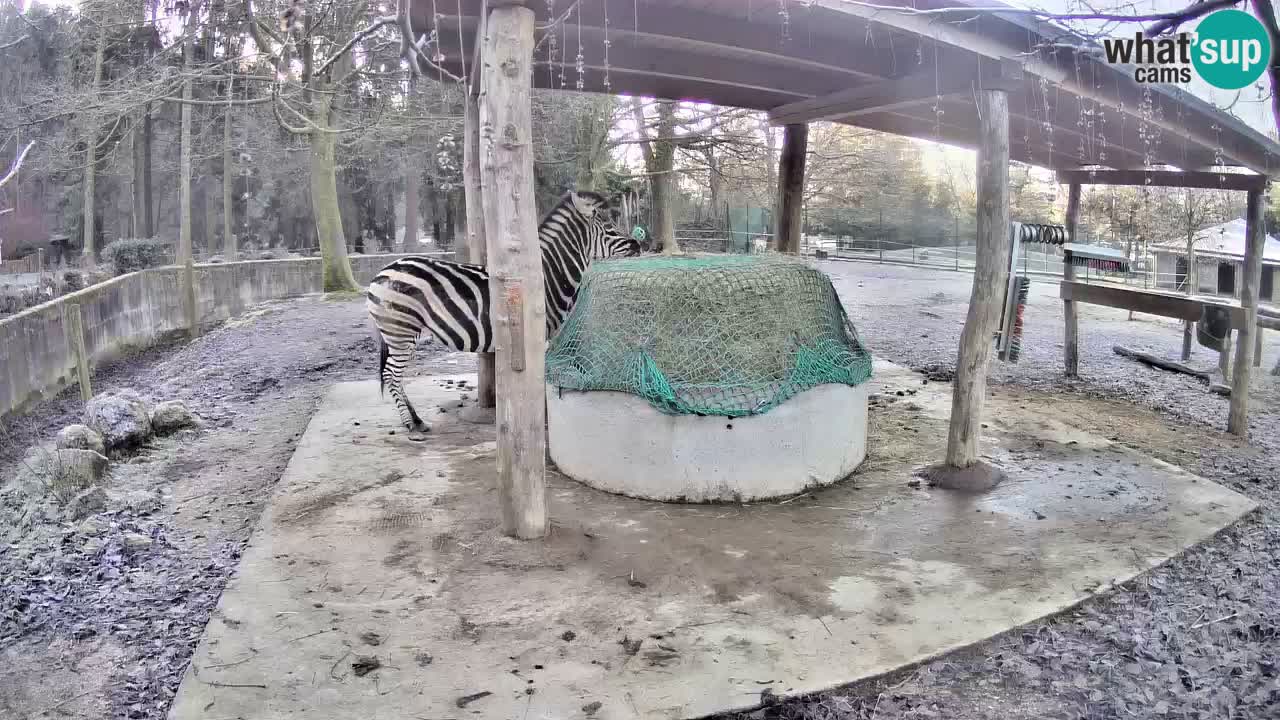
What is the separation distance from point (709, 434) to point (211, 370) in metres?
7.64

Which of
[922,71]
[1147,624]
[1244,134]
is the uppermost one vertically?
[922,71]

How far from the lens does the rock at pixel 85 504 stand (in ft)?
16.8

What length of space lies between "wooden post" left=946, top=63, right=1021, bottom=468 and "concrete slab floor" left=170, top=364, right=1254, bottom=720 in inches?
21.8

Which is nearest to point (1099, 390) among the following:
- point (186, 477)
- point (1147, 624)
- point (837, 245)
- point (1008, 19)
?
point (1008, 19)

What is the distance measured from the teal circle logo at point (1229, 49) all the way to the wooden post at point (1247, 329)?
3.25 metres

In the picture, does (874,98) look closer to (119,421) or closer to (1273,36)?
(1273,36)

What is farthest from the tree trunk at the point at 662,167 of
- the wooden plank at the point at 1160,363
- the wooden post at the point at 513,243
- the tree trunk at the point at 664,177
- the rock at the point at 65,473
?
the wooden post at the point at 513,243

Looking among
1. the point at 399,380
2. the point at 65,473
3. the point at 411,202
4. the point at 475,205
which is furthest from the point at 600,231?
the point at 411,202

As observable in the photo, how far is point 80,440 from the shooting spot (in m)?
→ 6.07

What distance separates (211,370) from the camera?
10141 millimetres

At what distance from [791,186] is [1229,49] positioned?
443 centimetres

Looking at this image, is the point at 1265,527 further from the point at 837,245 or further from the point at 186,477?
the point at 837,245

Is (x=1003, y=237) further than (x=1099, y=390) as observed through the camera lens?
No

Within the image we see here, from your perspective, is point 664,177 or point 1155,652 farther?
point 664,177
